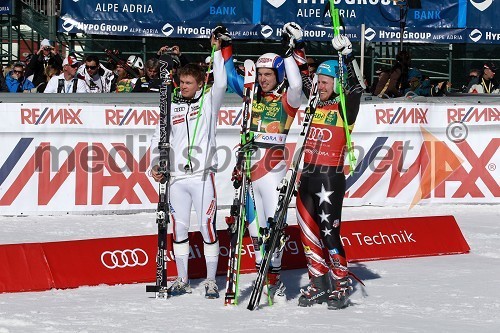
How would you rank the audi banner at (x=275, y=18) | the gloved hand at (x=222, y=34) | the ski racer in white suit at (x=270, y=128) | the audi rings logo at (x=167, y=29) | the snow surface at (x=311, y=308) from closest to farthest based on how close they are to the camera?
the snow surface at (x=311, y=308), the ski racer in white suit at (x=270, y=128), the gloved hand at (x=222, y=34), the audi banner at (x=275, y=18), the audi rings logo at (x=167, y=29)

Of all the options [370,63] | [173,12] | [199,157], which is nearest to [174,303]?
[199,157]

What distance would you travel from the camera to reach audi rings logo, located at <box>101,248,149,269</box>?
9.67 metres

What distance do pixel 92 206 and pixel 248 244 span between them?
151 inches

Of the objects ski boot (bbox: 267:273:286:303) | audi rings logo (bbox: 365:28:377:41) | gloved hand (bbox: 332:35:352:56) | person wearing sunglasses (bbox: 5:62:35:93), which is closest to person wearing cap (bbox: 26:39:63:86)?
person wearing sunglasses (bbox: 5:62:35:93)

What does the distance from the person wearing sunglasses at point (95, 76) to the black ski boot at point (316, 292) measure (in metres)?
7.34

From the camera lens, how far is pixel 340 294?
8.62 metres

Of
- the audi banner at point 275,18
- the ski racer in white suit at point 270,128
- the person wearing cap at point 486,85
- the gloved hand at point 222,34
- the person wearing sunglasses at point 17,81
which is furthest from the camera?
the audi banner at point 275,18

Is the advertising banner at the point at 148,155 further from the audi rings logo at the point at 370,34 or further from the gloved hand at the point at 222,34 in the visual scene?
the audi rings logo at the point at 370,34

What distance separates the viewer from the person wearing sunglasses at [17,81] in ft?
54.5

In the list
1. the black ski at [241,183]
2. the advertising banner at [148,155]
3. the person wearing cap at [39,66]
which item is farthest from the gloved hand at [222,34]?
the person wearing cap at [39,66]

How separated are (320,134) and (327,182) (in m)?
0.41

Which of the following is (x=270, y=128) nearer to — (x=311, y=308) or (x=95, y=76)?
(x=311, y=308)

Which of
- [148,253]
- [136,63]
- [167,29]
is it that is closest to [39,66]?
[136,63]

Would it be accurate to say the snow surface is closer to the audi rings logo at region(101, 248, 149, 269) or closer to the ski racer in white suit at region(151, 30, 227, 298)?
the audi rings logo at region(101, 248, 149, 269)
